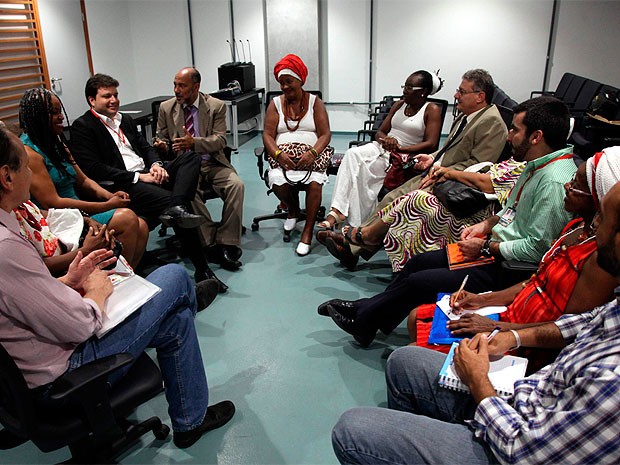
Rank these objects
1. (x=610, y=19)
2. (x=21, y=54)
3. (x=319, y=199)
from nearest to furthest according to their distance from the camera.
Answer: (x=319, y=199) < (x=21, y=54) < (x=610, y=19)

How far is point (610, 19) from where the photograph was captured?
6.84 metres

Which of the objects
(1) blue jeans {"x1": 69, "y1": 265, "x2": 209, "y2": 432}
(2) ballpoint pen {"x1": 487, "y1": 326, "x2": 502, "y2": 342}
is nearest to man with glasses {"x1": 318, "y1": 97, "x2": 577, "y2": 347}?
(2) ballpoint pen {"x1": 487, "y1": 326, "x2": 502, "y2": 342}

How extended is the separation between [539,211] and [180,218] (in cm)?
194

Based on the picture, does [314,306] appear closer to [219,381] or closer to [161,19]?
[219,381]

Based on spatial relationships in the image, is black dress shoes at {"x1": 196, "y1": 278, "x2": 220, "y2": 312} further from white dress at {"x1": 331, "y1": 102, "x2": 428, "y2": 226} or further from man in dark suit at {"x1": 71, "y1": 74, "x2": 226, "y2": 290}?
white dress at {"x1": 331, "y1": 102, "x2": 428, "y2": 226}

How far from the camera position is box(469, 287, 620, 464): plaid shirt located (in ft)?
3.17

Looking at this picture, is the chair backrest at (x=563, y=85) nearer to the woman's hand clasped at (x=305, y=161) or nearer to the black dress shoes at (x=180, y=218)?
the woman's hand clasped at (x=305, y=161)

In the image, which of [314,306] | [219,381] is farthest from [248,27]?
[219,381]

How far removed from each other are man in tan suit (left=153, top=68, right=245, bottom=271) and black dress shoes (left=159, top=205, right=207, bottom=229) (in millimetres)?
476

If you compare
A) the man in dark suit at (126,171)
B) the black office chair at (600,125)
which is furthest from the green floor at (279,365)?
the black office chair at (600,125)

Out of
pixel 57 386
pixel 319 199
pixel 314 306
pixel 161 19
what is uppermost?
pixel 161 19

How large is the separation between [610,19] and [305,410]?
7294mm

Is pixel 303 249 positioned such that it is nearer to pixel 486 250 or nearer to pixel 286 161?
pixel 286 161

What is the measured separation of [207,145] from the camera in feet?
11.7
